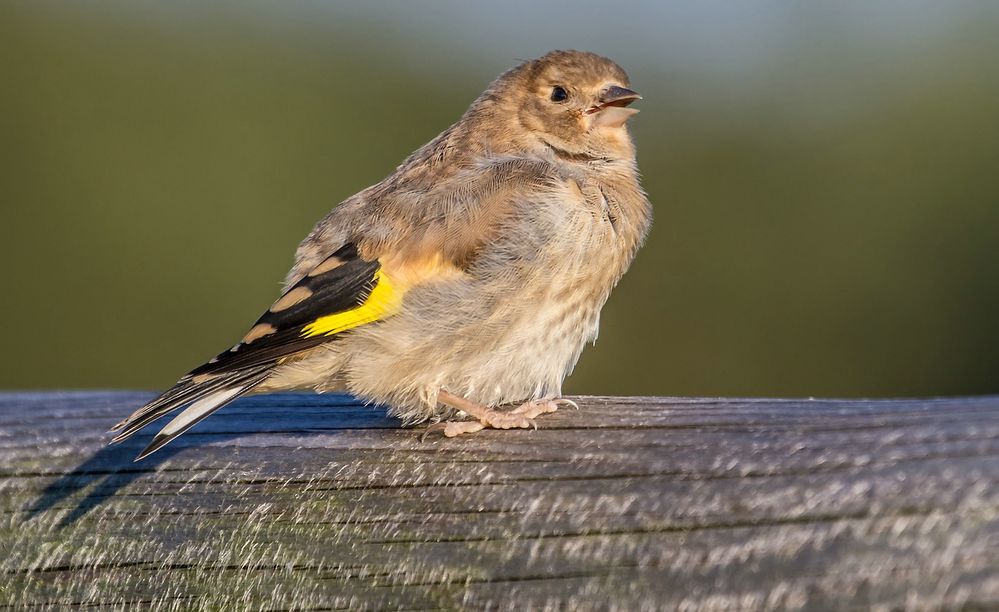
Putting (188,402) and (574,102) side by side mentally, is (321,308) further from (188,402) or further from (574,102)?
(574,102)

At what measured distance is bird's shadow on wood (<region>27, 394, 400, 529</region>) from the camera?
2.89m

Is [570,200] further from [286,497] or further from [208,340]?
[208,340]

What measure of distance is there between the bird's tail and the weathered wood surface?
6 centimetres

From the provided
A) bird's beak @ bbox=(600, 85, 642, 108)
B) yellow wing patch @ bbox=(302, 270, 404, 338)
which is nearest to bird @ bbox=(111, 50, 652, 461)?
yellow wing patch @ bbox=(302, 270, 404, 338)

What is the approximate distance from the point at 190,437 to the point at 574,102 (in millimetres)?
2070

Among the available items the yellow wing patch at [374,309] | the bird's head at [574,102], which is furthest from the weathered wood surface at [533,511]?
the bird's head at [574,102]

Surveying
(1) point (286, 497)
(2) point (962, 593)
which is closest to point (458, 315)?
(1) point (286, 497)

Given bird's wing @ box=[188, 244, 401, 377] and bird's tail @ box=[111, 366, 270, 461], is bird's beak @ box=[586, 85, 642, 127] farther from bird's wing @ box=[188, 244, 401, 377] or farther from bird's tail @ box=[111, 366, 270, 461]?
bird's tail @ box=[111, 366, 270, 461]

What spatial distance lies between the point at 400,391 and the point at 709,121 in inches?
202

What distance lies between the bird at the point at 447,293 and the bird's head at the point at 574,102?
1.36 ft

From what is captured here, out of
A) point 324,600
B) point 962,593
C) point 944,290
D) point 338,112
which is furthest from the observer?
point 338,112

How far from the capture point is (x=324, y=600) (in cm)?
238

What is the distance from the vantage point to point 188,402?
3.04 meters

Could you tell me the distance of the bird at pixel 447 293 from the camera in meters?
3.47
